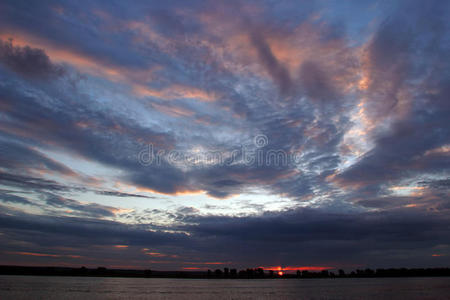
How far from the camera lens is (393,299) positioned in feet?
365

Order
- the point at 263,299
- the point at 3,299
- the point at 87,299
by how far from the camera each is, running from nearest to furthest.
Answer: the point at 3,299 → the point at 87,299 → the point at 263,299

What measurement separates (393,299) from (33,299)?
374 ft

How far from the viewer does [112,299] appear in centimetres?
10662

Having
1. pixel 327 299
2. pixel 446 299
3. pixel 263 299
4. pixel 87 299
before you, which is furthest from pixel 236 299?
pixel 446 299

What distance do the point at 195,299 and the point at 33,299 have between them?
4987 centimetres

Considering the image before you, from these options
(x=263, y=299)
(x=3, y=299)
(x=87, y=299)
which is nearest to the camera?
(x=3, y=299)

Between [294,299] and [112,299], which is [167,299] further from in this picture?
[294,299]

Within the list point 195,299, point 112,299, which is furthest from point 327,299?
point 112,299

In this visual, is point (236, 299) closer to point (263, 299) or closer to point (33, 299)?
point (263, 299)

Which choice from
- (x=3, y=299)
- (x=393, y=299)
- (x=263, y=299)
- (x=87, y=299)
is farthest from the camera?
(x=263, y=299)

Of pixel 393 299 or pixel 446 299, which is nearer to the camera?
pixel 446 299

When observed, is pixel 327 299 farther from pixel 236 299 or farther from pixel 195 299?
pixel 195 299

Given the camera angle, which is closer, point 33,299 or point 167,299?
point 33,299

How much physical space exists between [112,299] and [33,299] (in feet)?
74.6
